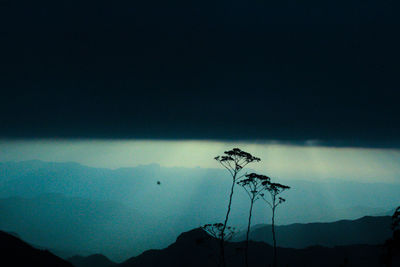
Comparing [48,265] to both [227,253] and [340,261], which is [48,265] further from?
[340,261]

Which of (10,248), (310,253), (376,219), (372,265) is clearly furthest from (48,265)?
(376,219)

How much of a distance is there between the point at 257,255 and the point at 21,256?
9901cm

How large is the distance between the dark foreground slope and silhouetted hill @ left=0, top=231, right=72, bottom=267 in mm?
50507

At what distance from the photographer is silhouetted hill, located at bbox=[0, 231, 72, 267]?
52125 millimetres

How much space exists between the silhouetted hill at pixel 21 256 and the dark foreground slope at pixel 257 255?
50507mm

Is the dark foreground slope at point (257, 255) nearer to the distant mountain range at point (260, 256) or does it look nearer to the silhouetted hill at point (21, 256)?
the distant mountain range at point (260, 256)

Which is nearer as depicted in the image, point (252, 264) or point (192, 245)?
point (252, 264)

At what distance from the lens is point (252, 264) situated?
116 metres

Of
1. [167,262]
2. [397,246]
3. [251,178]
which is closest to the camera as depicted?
[397,246]

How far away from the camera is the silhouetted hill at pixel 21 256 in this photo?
171 ft

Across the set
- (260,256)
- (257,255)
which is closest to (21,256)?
(257,255)

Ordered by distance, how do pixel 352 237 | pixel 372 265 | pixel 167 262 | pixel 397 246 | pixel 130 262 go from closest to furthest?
pixel 397 246, pixel 372 265, pixel 167 262, pixel 130 262, pixel 352 237

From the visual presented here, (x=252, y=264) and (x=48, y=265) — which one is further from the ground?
(x=48, y=265)

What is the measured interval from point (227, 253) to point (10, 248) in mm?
94413
